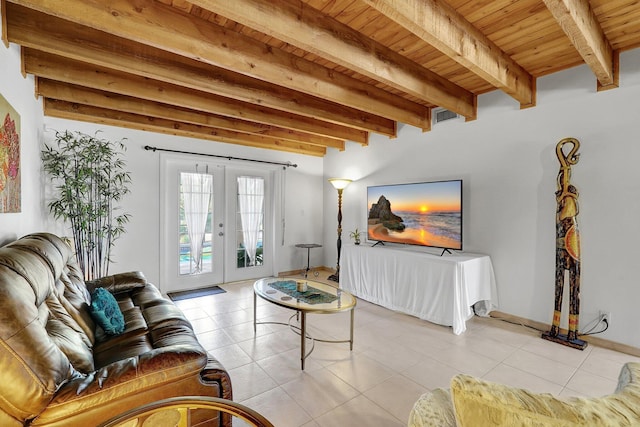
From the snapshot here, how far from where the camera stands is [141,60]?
7.56ft

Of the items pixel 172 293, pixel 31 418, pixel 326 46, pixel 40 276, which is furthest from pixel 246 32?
pixel 172 293

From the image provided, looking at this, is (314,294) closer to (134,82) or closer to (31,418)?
(31,418)

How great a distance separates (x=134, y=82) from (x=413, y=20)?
8.35 feet

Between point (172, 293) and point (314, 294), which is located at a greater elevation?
point (314, 294)

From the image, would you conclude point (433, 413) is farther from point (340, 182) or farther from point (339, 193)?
point (339, 193)

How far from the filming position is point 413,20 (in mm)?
1711

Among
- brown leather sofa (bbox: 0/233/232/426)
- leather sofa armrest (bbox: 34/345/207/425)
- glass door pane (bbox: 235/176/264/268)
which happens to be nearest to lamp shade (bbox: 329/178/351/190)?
glass door pane (bbox: 235/176/264/268)

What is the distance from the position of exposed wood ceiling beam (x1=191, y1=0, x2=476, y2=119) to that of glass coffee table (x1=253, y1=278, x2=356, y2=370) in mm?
1895

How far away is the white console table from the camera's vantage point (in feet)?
10.1

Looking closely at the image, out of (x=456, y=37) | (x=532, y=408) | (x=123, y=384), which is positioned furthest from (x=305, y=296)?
(x=456, y=37)

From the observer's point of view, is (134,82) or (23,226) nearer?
(23,226)

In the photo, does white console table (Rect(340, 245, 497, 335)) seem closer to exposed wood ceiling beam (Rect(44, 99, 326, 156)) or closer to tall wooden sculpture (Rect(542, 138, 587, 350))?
tall wooden sculpture (Rect(542, 138, 587, 350))

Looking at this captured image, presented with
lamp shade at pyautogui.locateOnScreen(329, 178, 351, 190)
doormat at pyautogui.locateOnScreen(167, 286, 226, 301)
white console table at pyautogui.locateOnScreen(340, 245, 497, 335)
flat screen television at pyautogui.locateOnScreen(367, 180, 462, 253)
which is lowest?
doormat at pyautogui.locateOnScreen(167, 286, 226, 301)

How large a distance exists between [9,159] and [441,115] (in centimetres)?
423
